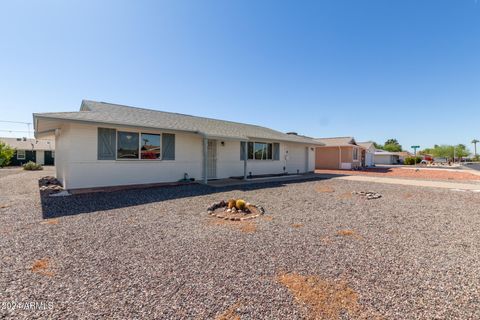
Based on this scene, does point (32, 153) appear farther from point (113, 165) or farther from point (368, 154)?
point (368, 154)

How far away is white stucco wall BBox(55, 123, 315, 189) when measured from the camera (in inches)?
326

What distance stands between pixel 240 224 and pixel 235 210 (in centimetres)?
114

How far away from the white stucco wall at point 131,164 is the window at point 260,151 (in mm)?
371

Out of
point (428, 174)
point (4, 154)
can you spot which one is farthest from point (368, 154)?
point (4, 154)

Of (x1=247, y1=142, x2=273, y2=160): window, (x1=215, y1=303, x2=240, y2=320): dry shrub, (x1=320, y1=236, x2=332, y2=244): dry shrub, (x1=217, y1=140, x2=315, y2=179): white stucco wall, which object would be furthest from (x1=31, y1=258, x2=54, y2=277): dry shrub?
(x1=247, y1=142, x2=273, y2=160): window

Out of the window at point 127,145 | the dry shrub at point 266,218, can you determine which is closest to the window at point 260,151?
the window at point 127,145

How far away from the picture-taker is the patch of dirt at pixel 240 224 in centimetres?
479

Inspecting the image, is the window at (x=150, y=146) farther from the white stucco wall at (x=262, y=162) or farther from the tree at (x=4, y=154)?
the tree at (x=4, y=154)

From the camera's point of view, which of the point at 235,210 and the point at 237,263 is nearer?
the point at 237,263

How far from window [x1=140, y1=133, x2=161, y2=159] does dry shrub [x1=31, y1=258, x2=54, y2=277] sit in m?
7.04

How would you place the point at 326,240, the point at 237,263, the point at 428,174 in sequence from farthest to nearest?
the point at 428,174 < the point at 326,240 < the point at 237,263

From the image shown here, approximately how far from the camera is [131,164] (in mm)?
9531

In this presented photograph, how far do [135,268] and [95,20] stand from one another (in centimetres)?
1102

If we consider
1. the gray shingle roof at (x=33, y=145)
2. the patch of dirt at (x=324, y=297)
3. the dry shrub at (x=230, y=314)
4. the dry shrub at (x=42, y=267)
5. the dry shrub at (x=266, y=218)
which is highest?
A: the gray shingle roof at (x=33, y=145)
